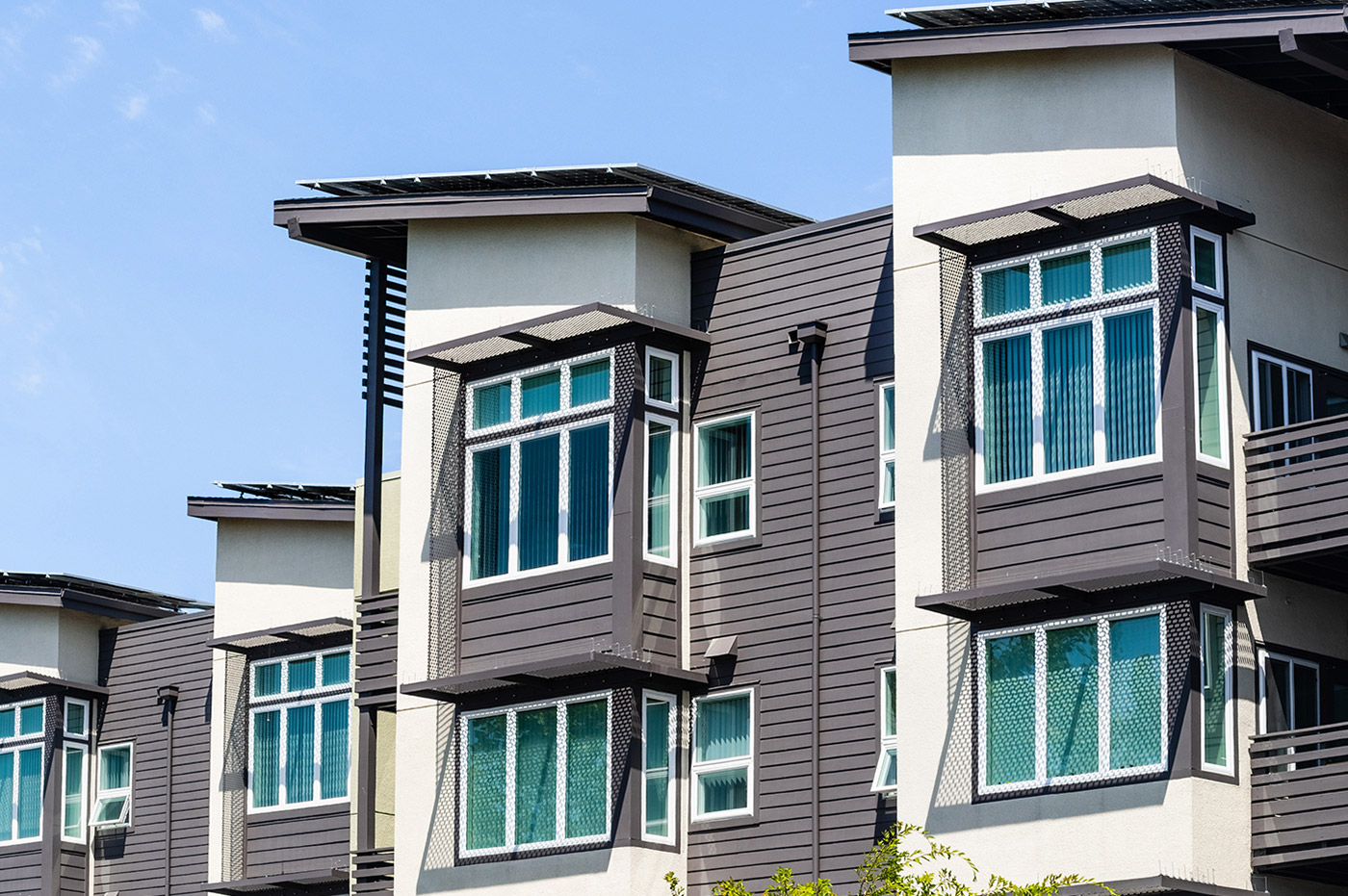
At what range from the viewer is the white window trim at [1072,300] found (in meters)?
23.5

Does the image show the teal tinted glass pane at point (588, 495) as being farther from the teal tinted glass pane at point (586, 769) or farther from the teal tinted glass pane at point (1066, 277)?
the teal tinted glass pane at point (1066, 277)

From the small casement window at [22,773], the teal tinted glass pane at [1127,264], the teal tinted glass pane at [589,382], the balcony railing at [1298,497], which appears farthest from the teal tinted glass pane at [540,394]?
the small casement window at [22,773]

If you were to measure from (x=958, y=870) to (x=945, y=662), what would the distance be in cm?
211

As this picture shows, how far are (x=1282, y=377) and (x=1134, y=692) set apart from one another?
12.2 ft

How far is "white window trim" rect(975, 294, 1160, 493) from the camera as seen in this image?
915 inches

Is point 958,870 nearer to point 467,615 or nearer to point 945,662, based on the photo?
point 945,662

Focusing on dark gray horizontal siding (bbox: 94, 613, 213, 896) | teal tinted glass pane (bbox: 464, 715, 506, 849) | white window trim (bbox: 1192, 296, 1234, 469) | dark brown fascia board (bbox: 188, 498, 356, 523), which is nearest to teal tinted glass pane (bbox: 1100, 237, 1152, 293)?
white window trim (bbox: 1192, 296, 1234, 469)

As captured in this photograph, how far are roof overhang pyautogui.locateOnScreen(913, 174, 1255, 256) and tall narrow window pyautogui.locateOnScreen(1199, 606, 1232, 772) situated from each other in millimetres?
3788

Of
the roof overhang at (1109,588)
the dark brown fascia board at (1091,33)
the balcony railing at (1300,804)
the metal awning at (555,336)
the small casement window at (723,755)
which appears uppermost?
the dark brown fascia board at (1091,33)

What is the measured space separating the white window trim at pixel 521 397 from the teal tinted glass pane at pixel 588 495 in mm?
327

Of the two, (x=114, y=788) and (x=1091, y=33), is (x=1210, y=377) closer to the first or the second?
(x=1091, y=33)

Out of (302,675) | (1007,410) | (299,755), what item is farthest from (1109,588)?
(302,675)

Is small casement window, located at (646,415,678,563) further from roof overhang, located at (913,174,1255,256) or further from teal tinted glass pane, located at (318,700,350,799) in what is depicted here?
teal tinted glass pane, located at (318,700,350,799)

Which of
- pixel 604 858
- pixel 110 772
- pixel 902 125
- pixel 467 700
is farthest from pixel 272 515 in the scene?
pixel 902 125
